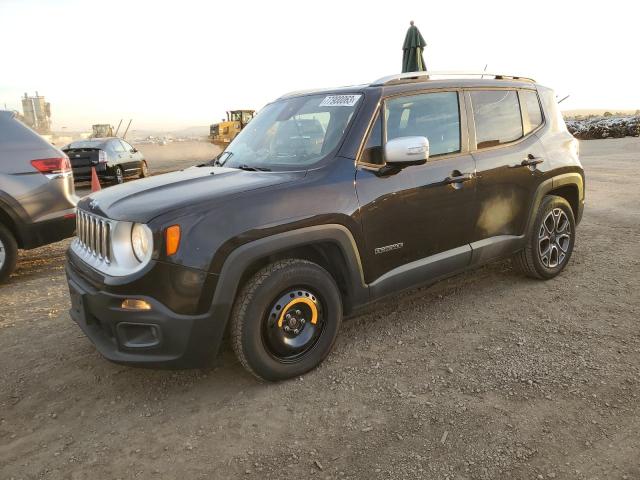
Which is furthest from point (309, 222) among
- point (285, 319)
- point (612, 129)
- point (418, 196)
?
point (612, 129)

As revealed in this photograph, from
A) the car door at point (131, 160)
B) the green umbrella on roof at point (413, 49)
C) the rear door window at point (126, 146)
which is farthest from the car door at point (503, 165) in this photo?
the rear door window at point (126, 146)

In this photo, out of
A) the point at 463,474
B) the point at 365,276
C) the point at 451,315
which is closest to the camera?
the point at 463,474

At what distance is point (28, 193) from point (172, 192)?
2983 millimetres

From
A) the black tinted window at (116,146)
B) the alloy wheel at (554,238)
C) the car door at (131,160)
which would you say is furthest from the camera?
the car door at (131,160)

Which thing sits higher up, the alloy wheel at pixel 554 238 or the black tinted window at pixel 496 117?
the black tinted window at pixel 496 117

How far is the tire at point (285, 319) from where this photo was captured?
2811mm

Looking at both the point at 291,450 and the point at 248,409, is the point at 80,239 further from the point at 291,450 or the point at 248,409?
the point at 291,450

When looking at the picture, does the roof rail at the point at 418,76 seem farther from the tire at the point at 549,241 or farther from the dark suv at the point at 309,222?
the tire at the point at 549,241

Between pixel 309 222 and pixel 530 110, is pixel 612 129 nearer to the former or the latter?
pixel 530 110

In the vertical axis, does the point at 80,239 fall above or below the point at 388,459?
above

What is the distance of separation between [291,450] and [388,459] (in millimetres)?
485

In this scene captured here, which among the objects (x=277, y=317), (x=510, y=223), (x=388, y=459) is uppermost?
(x=510, y=223)

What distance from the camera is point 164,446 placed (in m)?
2.54

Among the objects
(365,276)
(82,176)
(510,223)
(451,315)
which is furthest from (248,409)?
(82,176)
